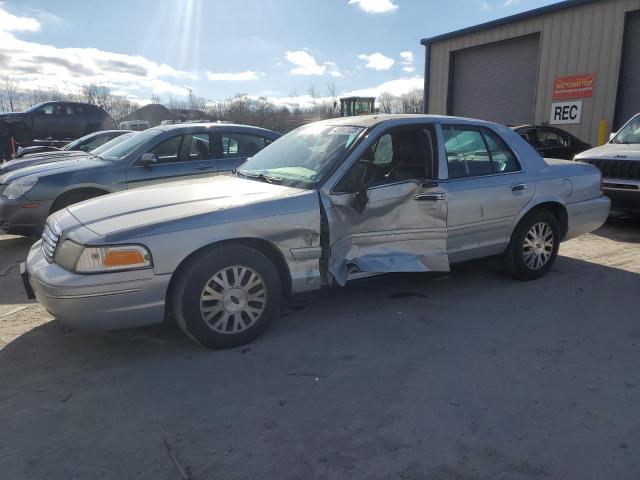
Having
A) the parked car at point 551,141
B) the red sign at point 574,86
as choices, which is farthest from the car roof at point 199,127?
the red sign at point 574,86

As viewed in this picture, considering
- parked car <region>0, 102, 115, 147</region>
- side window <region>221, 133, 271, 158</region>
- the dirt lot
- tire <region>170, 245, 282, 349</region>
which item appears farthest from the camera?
parked car <region>0, 102, 115, 147</region>

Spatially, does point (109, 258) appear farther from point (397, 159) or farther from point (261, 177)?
point (397, 159)

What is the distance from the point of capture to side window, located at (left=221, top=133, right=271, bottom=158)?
684 cm

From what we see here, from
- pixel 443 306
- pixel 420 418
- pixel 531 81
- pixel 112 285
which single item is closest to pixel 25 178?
pixel 112 285

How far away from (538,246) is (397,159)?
1.70m

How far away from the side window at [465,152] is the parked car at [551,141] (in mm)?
7031

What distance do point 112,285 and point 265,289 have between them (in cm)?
101

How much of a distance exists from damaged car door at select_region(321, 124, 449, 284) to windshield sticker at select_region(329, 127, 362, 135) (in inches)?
7.7

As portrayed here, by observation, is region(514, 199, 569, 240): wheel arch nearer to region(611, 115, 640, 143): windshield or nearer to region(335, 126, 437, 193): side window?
region(335, 126, 437, 193): side window

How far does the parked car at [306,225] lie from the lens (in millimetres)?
3154

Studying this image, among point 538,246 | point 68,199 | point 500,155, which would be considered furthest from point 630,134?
point 68,199

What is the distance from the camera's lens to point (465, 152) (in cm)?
452

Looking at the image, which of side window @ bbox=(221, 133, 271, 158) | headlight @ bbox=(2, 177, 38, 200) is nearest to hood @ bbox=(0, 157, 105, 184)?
headlight @ bbox=(2, 177, 38, 200)

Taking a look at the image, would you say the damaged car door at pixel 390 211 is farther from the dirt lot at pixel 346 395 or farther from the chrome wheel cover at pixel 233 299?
the chrome wheel cover at pixel 233 299
